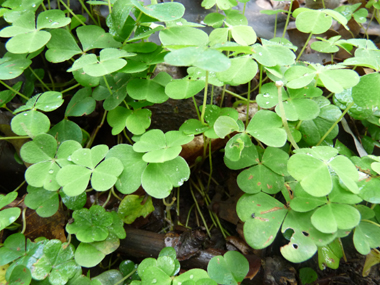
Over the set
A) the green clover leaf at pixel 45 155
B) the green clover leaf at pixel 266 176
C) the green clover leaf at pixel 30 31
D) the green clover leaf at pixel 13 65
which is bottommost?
the green clover leaf at pixel 266 176

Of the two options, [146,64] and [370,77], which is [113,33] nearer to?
[146,64]

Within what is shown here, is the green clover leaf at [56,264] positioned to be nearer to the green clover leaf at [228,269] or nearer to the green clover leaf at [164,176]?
the green clover leaf at [164,176]

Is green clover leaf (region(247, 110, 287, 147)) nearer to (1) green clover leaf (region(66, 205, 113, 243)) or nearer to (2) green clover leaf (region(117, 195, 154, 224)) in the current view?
(2) green clover leaf (region(117, 195, 154, 224))

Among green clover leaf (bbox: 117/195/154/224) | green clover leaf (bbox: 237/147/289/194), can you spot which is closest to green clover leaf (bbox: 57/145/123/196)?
green clover leaf (bbox: 117/195/154/224)

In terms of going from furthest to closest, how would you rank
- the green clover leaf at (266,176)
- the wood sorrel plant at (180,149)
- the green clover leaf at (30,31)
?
1. the green clover leaf at (30,31)
2. the green clover leaf at (266,176)
3. the wood sorrel plant at (180,149)

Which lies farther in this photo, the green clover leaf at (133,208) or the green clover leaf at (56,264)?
the green clover leaf at (133,208)

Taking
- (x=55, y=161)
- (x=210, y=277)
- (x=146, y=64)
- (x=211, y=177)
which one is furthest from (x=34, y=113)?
(x=210, y=277)

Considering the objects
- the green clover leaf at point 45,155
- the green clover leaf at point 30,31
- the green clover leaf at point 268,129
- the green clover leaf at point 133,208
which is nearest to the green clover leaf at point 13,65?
the green clover leaf at point 30,31

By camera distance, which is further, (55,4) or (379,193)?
(55,4)

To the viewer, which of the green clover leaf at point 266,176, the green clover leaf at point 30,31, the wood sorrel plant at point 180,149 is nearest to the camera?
the wood sorrel plant at point 180,149
